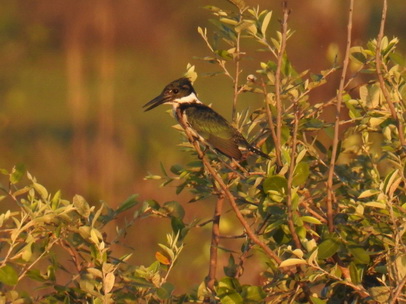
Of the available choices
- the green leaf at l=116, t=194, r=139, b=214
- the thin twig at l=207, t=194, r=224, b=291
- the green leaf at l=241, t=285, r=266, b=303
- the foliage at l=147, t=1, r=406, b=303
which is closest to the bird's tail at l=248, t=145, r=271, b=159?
the foliage at l=147, t=1, r=406, b=303

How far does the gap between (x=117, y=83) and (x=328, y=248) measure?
1742 centimetres

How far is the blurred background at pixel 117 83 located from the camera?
8.83m

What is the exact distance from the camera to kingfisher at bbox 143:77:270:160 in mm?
3926

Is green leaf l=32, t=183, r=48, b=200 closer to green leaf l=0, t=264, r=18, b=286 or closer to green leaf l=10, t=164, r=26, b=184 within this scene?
green leaf l=10, t=164, r=26, b=184

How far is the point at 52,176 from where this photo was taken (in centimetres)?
1124

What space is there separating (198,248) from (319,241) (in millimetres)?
5700

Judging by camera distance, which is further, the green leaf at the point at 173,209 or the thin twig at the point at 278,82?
the green leaf at the point at 173,209

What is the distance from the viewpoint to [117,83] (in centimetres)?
1991

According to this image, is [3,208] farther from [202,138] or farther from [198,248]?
[202,138]

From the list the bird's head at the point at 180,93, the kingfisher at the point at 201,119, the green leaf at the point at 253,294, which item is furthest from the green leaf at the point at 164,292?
the bird's head at the point at 180,93

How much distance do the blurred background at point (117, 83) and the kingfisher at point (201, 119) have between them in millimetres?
442

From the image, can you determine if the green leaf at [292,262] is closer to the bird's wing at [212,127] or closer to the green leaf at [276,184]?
the green leaf at [276,184]

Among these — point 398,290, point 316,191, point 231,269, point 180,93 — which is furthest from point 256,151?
point 180,93

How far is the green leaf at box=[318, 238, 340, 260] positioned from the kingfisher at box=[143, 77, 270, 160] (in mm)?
1071
